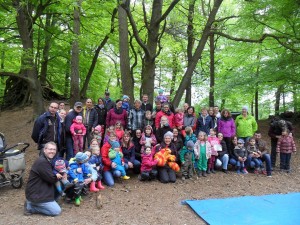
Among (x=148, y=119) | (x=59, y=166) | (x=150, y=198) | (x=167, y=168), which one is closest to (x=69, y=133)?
(x=59, y=166)

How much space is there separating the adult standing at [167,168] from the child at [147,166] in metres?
0.17

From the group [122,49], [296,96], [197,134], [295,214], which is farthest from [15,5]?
[296,96]

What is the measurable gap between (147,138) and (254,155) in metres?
2.98

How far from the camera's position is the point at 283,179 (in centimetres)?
750

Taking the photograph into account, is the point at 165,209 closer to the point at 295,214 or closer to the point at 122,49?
the point at 295,214

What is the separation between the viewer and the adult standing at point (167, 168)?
6.80m

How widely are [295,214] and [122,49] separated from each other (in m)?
6.23

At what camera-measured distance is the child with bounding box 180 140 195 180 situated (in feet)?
23.3

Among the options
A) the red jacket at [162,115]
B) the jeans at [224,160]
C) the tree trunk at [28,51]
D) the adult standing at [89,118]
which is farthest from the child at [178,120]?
the tree trunk at [28,51]

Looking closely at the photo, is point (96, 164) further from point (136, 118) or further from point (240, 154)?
point (240, 154)

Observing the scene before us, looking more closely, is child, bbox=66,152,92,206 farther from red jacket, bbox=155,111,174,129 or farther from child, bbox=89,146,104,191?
red jacket, bbox=155,111,174,129

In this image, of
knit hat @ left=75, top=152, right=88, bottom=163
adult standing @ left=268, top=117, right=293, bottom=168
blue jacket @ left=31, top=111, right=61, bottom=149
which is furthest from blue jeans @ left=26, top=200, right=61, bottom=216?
adult standing @ left=268, top=117, right=293, bottom=168

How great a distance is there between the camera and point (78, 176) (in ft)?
17.7

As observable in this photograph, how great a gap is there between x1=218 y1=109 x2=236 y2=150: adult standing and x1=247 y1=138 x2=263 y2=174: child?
52 centimetres
